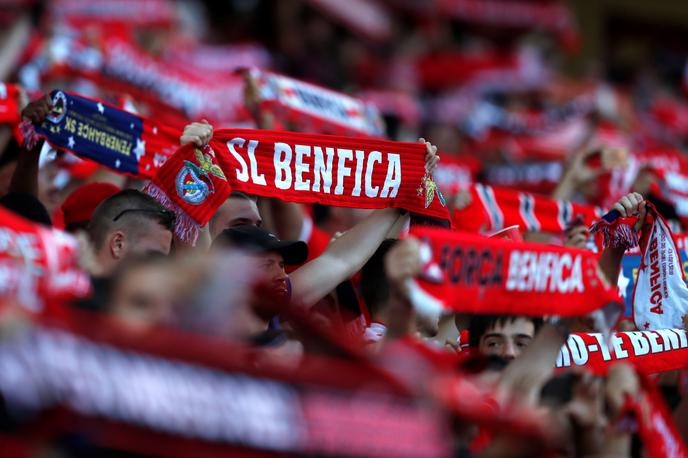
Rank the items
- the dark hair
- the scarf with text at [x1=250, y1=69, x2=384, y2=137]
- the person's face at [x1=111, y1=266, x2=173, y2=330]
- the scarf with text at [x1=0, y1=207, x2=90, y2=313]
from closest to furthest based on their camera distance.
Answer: the person's face at [x1=111, y1=266, x2=173, y2=330]
the scarf with text at [x1=0, y1=207, x2=90, y2=313]
the dark hair
the scarf with text at [x1=250, y1=69, x2=384, y2=137]

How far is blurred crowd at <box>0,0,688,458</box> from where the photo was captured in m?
2.75

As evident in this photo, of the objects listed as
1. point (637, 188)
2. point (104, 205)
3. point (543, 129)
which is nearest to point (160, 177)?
point (104, 205)

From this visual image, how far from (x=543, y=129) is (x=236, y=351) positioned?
863 centimetres

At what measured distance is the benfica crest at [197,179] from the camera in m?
4.78

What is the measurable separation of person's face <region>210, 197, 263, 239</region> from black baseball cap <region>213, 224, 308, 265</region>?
230mm

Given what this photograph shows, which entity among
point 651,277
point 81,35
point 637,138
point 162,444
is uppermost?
point 637,138

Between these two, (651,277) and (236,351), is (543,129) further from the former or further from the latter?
(236,351)

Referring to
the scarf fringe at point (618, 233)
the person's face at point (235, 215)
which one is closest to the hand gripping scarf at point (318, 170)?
the person's face at point (235, 215)

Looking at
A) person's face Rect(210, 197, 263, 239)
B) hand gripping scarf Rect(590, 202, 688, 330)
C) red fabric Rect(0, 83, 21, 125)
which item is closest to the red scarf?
hand gripping scarf Rect(590, 202, 688, 330)

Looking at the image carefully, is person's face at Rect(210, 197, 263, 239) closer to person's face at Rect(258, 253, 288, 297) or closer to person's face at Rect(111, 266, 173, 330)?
person's face at Rect(258, 253, 288, 297)

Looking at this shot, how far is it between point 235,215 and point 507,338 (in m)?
1.27

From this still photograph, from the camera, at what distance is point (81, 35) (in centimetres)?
845

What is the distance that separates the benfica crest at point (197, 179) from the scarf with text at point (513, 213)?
1767 mm

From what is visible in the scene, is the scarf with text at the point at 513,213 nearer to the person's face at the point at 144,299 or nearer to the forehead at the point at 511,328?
the forehead at the point at 511,328
